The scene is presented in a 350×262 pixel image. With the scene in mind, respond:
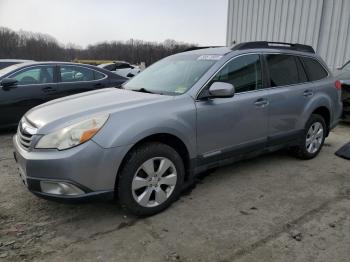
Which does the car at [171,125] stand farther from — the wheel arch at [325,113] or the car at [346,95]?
the car at [346,95]

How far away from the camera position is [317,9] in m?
11.1

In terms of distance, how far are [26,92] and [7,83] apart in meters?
0.36

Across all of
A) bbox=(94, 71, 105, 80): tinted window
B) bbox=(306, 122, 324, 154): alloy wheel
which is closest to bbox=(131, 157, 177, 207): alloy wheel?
bbox=(306, 122, 324, 154): alloy wheel

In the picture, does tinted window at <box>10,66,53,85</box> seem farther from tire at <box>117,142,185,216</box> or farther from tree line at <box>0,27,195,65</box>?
tree line at <box>0,27,195,65</box>

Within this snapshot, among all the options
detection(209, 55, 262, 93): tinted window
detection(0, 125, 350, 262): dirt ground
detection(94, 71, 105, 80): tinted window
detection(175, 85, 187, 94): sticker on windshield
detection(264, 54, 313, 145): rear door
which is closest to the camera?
detection(0, 125, 350, 262): dirt ground

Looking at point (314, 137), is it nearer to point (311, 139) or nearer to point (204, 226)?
point (311, 139)

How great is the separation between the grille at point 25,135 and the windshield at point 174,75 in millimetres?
1312

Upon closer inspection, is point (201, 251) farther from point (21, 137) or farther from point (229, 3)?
point (229, 3)

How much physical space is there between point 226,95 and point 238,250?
1.51m

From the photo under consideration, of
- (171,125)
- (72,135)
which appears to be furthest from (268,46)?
(72,135)

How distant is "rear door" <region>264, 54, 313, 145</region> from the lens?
414 cm

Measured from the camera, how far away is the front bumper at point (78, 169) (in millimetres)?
2658

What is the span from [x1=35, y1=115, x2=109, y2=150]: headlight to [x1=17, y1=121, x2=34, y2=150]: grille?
17 centimetres

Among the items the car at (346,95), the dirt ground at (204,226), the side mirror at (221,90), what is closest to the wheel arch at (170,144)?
the dirt ground at (204,226)
